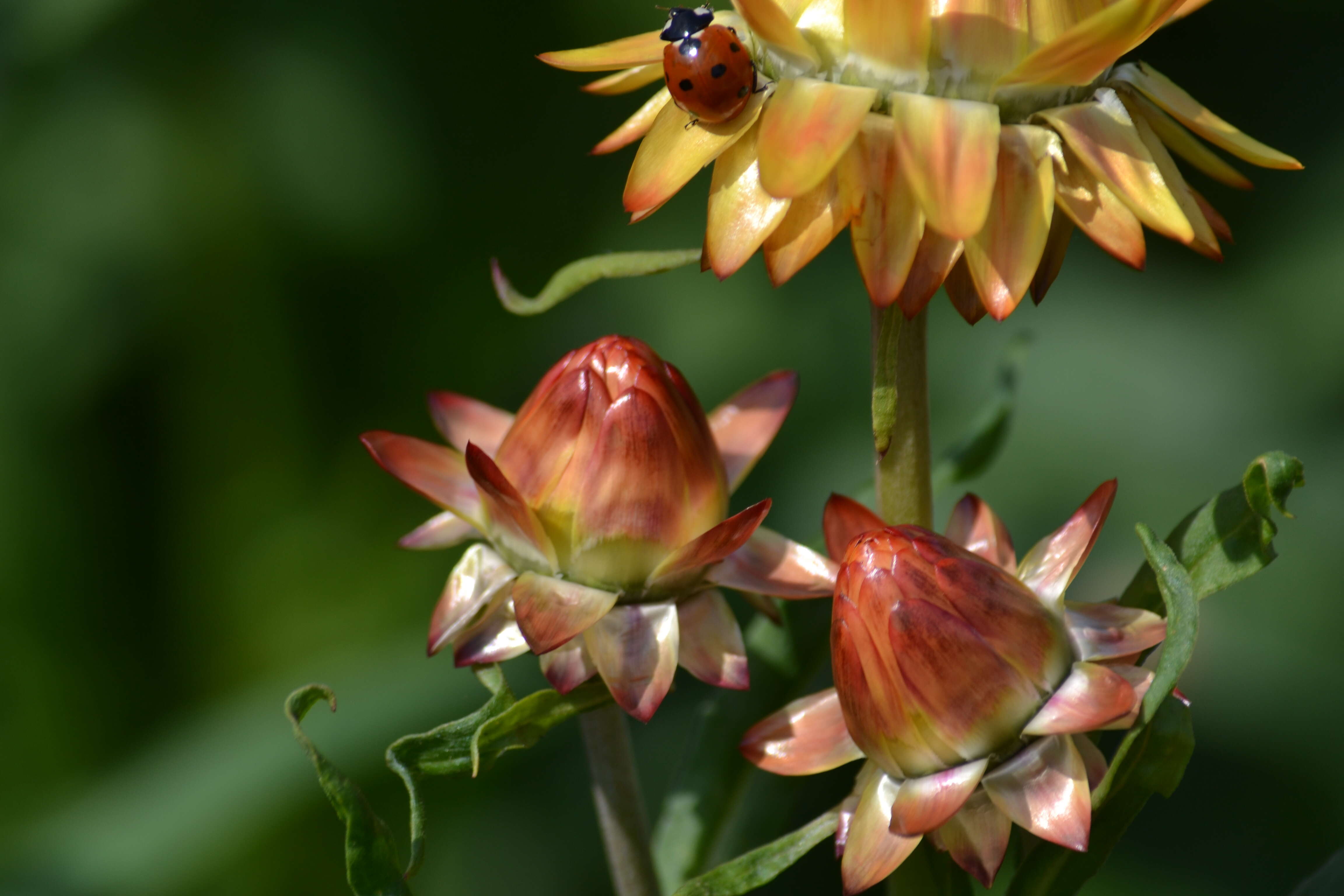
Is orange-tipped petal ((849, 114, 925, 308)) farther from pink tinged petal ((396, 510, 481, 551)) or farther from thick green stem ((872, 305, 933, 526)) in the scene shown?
pink tinged petal ((396, 510, 481, 551))

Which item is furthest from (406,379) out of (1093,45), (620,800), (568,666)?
(1093,45)

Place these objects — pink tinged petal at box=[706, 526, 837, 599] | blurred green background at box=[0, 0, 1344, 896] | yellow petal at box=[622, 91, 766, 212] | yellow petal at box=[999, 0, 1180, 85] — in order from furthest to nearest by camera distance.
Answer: blurred green background at box=[0, 0, 1344, 896] < pink tinged petal at box=[706, 526, 837, 599] < yellow petal at box=[622, 91, 766, 212] < yellow petal at box=[999, 0, 1180, 85]

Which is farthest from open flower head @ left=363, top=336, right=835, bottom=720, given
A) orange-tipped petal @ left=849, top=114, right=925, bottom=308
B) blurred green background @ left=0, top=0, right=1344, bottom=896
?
blurred green background @ left=0, top=0, right=1344, bottom=896

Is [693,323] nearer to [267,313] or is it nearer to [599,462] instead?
[267,313]

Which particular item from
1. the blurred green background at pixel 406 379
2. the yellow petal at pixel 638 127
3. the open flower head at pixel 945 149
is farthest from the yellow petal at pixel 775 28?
the blurred green background at pixel 406 379

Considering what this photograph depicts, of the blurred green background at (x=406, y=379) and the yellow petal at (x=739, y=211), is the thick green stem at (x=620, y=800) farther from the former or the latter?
the blurred green background at (x=406, y=379)

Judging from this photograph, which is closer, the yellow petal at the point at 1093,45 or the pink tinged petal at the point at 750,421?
the yellow petal at the point at 1093,45
